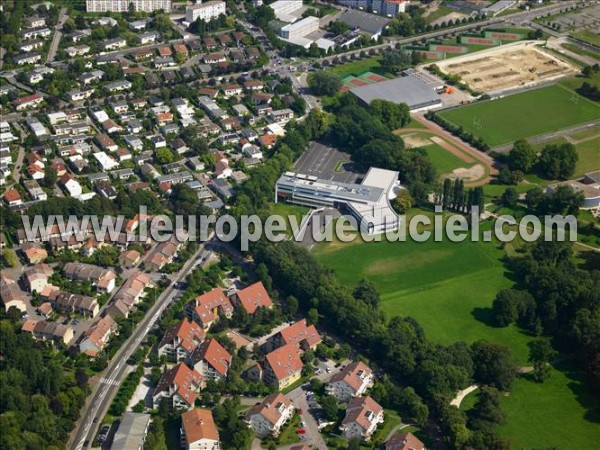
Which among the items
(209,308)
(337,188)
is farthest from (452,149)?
(209,308)

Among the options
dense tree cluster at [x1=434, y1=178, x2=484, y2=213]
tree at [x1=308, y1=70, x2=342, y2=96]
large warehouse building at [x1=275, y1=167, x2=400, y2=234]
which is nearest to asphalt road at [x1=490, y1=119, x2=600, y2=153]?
dense tree cluster at [x1=434, y1=178, x2=484, y2=213]

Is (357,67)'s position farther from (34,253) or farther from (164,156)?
(34,253)

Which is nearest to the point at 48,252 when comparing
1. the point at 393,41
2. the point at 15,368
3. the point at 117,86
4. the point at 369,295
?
the point at 15,368

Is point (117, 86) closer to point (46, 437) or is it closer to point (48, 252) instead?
point (48, 252)

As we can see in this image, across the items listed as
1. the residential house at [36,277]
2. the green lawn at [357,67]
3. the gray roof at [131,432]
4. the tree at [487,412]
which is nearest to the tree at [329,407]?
the tree at [487,412]

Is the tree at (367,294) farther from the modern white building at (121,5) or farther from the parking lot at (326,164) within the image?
the modern white building at (121,5)
